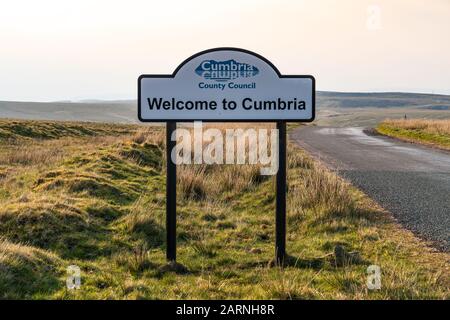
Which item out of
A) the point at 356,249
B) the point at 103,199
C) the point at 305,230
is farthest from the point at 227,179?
the point at 356,249

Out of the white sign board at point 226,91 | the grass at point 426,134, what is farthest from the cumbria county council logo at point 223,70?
the grass at point 426,134

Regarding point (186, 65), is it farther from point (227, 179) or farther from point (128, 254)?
point (227, 179)

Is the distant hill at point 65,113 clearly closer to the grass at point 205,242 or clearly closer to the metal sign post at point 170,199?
the grass at point 205,242

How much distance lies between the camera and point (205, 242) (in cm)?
621

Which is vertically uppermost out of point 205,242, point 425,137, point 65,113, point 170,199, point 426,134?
point 65,113

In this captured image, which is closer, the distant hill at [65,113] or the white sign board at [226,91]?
the white sign board at [226,91]

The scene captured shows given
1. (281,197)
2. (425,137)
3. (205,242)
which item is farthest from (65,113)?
(281,197)

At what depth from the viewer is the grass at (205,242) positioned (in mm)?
4445

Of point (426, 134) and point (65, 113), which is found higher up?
point (65, 113)

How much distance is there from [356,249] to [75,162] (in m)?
9.03

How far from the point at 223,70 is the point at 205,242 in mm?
2200

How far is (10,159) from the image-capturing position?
1495cm

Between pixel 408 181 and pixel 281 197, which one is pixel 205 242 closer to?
pixel 281 197

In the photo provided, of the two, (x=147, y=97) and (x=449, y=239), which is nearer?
(x=147, y=97)
